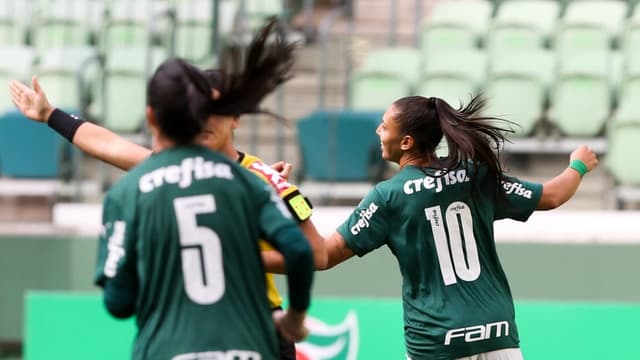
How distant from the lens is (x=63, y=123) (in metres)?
4.32

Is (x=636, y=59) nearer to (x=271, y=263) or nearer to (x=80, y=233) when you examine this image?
(x=80, y=233)

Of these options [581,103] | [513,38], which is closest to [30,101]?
[581,103]

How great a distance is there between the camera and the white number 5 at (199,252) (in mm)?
3484

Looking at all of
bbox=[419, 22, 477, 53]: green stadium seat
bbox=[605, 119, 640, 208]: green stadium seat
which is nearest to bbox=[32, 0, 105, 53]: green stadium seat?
bbox=[419, 22, 477, 53]: green stadium seat

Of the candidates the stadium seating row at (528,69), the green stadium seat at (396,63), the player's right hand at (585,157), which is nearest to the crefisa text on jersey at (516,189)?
the player's right hand at (585,157)

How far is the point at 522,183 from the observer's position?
15.8ft

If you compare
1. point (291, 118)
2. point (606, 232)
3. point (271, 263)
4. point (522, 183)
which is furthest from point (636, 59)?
point (271, 263)

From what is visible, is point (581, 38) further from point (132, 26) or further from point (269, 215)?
point (269, 215)

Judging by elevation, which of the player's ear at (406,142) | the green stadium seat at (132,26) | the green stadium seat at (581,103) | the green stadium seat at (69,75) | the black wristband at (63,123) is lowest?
the player's ear at (406,142)

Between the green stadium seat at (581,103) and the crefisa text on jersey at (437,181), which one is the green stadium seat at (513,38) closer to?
the green stadium seat at (581,103)

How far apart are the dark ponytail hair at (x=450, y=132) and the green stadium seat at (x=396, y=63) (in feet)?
15.3

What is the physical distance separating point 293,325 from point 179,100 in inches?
26.8

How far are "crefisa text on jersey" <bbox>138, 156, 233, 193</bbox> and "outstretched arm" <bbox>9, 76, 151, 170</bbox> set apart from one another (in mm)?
810

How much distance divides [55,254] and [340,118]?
1.94m
